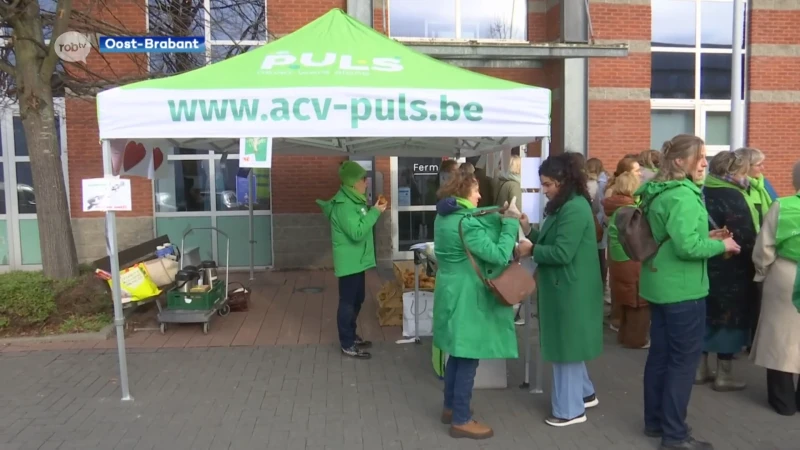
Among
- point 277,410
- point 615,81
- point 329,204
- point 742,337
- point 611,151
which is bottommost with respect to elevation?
point 277,410

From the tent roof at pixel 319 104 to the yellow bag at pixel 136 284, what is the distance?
7.38ft

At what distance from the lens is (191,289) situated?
648 centimetres

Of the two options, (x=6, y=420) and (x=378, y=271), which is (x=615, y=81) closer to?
(x=378, y=271)

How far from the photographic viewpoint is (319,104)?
4.52 metres

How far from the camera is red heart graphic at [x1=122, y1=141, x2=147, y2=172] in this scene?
4973 millimetres

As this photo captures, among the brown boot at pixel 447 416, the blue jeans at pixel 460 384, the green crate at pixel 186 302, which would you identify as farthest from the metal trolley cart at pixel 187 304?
the blue jeans at pixel 460 384

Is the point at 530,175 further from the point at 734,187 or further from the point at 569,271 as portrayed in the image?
the point at 734,187

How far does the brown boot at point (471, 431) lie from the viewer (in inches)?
158

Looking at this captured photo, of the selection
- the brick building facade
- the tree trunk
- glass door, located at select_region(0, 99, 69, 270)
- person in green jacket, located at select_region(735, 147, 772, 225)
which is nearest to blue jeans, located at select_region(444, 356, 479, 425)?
person in green jacket, located at select_region(735, 147, 772, 225)

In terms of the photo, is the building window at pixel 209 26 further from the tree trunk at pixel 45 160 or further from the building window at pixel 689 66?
the building window at pixel 689 66

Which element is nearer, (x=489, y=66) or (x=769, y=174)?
(x=489, y=66)

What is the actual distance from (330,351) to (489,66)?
21.5ft

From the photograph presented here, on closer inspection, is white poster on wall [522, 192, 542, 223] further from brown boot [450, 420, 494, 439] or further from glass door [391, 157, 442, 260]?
glass door [391, 157, 442, 260]

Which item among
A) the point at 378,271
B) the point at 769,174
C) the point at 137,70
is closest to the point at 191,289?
the point at 378,271
